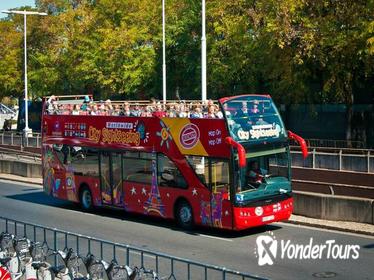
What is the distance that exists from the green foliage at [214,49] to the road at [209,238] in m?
14.2

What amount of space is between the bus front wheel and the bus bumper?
24.2 feet

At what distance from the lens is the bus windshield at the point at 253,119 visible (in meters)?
17.3

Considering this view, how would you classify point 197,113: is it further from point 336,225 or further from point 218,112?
point 336,225

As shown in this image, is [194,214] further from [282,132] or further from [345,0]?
[345,0]

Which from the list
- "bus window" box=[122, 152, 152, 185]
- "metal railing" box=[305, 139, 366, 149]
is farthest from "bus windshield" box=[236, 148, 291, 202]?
"metal railing" box=[305, 139, 366, 149]

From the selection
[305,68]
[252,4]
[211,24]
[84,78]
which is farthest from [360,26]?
[84,78]

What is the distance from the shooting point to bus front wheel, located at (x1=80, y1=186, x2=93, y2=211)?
75.5 ft

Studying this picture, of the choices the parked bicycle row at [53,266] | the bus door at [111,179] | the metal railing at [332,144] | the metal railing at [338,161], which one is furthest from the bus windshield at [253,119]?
the metal railing at [332,144]

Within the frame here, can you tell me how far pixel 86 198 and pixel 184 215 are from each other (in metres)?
5.40

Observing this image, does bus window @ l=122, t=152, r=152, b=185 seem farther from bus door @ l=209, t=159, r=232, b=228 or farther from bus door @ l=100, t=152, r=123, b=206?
bus door @ l=209, t=159, r=232, b=228

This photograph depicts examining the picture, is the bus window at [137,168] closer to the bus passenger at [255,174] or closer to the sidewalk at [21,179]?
the bus passenger at [255,174]

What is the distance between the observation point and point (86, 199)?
23188 mm

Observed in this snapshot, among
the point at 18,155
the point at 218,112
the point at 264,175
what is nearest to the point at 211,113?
the point at 218,112

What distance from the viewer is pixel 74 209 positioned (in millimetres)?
24031
